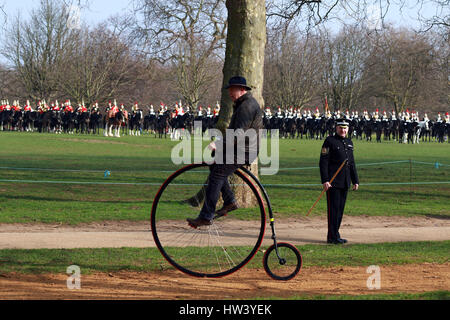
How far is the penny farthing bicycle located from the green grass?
26cm

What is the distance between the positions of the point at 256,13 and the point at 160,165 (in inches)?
450

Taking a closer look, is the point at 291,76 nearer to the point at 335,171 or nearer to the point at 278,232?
the point at 278,232

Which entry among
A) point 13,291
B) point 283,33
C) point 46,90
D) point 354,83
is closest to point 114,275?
point 13,291

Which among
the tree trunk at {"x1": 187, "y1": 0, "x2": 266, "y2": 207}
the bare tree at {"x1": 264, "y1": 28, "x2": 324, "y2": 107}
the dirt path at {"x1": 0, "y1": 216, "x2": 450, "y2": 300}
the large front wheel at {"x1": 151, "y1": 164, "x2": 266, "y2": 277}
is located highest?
the bare tree at {"x1": 264, "y1": 28, "x2": 324, "y2": 107}

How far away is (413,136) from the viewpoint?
185 ft

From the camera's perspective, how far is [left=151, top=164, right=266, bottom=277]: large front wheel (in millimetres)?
7117

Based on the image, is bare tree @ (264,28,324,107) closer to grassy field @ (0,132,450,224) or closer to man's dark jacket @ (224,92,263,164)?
grassy field @ (0,132,450,224)

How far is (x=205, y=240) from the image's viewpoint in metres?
9.44

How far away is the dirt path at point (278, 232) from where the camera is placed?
10172mm

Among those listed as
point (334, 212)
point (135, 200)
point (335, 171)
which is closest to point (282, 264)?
point (334, 212)

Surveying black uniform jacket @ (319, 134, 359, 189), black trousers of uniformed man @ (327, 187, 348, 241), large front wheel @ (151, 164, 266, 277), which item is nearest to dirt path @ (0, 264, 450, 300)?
large front wheel @ (151, 164, 266, 277)

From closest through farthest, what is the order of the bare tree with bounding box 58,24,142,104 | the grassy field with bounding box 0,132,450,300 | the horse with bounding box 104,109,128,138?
1. the grassy field with bounding box 0,132,450,300
2. the horse with bounding box 104,109,128,138
3. the bare tree with bounding box 58,24,142,104

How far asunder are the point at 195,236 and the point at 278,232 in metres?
2.42

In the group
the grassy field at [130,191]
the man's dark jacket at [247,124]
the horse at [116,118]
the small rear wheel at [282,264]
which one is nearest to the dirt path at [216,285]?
the small rear wheel at [282,264]
